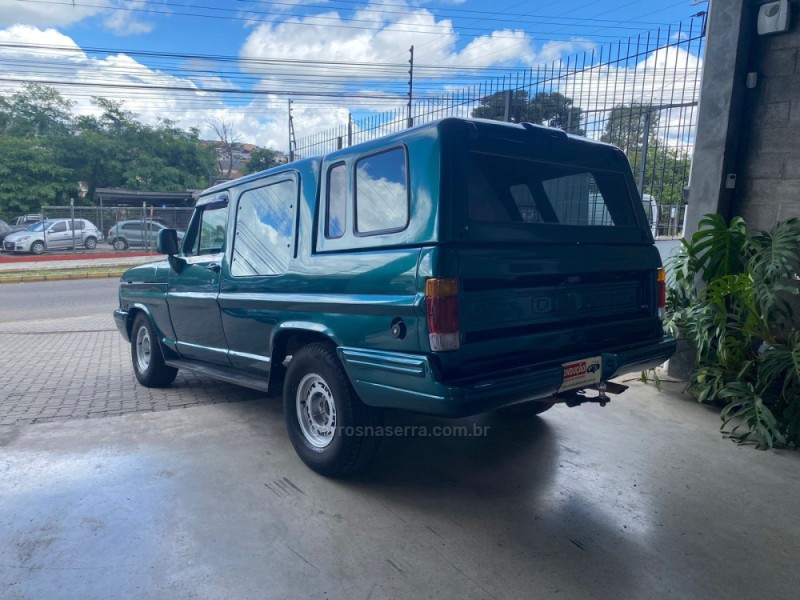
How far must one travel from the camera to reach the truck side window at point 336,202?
3.53 meters

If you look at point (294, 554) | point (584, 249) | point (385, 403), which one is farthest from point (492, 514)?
point (584, 249)

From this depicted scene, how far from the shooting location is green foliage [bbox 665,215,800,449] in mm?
4172

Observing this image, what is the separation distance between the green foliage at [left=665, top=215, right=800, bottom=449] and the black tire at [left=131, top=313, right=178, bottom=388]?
4849mm

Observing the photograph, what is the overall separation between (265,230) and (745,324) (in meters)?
3.75

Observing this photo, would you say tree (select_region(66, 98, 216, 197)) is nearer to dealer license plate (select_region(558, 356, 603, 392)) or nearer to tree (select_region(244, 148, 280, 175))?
tree (select_region(244, 148, 280, 175))

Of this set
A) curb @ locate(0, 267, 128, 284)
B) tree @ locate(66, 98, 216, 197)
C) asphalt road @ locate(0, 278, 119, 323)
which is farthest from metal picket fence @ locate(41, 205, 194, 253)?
tree @ locate(66, 98, 216, 197)

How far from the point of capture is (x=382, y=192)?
3.29 meters

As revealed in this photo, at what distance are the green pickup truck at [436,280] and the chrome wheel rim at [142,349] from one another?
5.90 feet

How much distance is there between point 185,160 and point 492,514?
39759mm

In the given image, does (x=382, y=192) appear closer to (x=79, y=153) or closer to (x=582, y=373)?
(x=582, y=373)

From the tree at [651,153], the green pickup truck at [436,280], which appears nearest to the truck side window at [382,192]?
the green pickup truck at [436,280]

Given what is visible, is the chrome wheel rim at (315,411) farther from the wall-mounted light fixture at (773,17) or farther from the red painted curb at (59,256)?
the red painted curb at (59,256)

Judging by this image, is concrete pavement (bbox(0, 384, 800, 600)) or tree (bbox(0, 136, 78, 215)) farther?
tree (bbox(0, 136, 78, 215))

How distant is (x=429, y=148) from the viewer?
Result: 3012 millimetres
